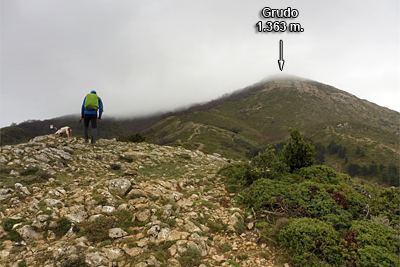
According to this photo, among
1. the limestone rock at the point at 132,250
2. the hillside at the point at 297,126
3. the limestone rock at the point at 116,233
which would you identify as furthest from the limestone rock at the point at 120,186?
the hillside at the point at 297,126

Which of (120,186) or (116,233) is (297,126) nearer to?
(120,186)

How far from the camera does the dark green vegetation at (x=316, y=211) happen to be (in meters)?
5.51

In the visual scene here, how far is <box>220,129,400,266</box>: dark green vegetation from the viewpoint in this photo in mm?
5512

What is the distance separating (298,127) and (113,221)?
409ft

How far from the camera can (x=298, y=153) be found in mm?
11953

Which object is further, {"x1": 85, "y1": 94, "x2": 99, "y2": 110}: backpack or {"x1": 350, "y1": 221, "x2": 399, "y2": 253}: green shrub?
{"x1": 85, "y1": 94, "x2": 99, "y2": 110}: backpack

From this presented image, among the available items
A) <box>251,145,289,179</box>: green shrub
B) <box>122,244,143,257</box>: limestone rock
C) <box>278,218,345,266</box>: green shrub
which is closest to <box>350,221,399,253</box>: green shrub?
<box>278,218,345,266</box>: green shrub

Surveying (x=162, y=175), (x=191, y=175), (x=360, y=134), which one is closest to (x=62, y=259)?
(x=162, y=175)

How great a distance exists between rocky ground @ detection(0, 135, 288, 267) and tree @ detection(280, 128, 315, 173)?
4889 millimetres

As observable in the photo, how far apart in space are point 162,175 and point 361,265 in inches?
383

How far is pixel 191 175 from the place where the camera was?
1219 cm

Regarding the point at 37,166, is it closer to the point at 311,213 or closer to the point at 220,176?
the point at 220,176

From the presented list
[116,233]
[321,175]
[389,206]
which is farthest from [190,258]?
[321,175]

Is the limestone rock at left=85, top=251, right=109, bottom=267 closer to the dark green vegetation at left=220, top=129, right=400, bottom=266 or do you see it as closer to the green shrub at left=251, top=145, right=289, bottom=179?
the dark green vegetation at left=220, top=129, right=400, bottom=266
